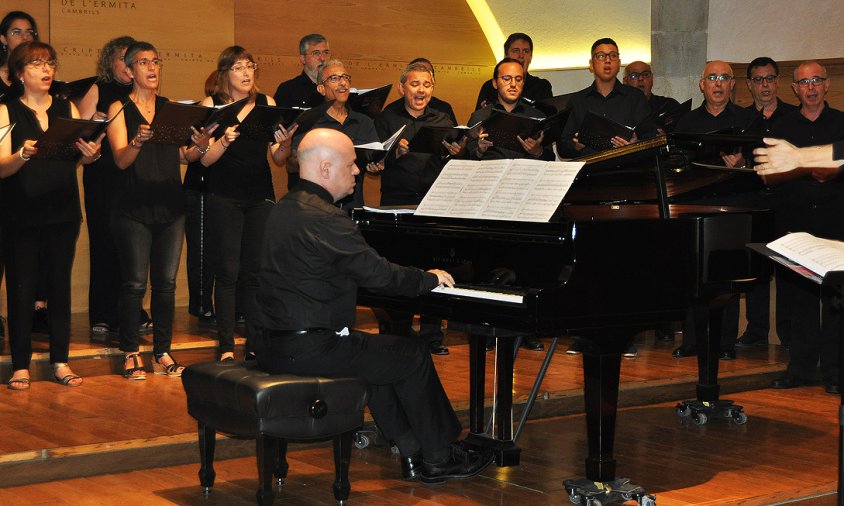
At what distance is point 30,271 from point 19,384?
51 centimetres

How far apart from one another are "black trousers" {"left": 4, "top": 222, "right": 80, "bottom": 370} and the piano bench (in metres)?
1.70

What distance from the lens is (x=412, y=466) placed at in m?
3.99

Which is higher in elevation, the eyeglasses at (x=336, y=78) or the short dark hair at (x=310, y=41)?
the short dark hair at (x=310, y=41)

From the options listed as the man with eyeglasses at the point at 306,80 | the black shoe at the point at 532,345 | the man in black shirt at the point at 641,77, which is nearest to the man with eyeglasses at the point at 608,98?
the man in black shirt at the point at 641,77

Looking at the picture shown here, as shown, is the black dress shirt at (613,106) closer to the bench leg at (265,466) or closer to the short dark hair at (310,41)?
the short dark hair at (310,41)

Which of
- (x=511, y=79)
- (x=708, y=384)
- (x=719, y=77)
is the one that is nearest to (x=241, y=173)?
(x=511, y=79)

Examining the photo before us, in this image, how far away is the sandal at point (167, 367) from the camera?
5.44 meters

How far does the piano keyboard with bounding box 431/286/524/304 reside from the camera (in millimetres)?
3641

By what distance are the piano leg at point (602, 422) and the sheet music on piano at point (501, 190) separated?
480mm

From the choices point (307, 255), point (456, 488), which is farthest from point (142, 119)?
point (456, 488)

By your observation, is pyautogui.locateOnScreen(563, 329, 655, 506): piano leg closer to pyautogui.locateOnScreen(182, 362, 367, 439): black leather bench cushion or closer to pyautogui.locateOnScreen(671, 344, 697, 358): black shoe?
pyautogui.locateOnScreen(182, 362, 367, 439): black leather bench cushion

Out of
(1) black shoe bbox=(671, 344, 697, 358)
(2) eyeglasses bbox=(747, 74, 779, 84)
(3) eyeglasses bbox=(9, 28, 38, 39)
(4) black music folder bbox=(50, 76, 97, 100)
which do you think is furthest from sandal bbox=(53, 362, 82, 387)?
(2) eyeglasses bbox=(747, 74, 779, 84)

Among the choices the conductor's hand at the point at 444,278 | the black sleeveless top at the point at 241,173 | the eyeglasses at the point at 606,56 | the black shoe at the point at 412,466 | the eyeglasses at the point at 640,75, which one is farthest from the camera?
the eyeglasses at the point at 640,75

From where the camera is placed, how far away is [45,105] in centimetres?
516
